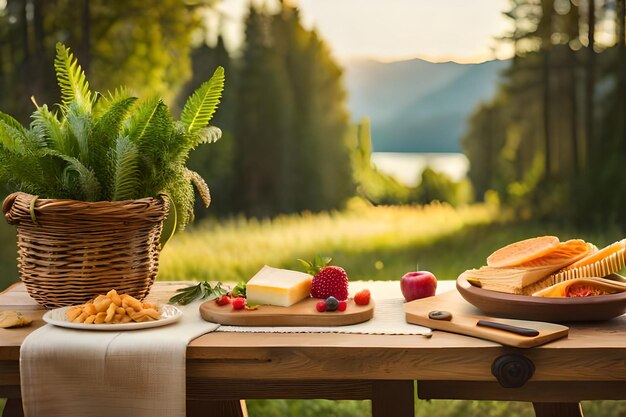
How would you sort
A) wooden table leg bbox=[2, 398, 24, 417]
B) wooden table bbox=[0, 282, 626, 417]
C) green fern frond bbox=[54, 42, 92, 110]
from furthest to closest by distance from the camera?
1. wooden table leg bbox=[2, 398, 24, 417]
2. green fern frond bbox=[54, 42, 92, 110]
3. wooden table bbox=[0, 282, 626, 417]

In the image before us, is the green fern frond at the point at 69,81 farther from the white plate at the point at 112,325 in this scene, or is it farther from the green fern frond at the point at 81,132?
the white plate at the point at 112,325

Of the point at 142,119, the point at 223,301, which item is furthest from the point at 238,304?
the point at 142,119

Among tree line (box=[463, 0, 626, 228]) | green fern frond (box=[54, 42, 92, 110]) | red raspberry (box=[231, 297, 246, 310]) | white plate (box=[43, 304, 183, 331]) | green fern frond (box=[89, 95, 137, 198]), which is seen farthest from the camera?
tree line (box=[463, 0, 626, 228])

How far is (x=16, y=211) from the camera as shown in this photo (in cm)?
201

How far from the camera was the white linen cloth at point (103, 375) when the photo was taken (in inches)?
68.9

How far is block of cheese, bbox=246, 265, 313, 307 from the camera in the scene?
1.97 m

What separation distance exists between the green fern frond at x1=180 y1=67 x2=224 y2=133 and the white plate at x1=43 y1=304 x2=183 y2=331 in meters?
0.49

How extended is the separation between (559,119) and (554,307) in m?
3.30

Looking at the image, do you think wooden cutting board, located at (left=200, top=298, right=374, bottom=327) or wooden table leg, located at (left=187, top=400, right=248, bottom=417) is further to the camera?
wooden table leg, located at (left=187, top=400, right=248, bottom=417)

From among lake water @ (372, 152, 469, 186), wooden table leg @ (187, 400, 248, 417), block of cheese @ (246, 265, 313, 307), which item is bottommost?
wooden table leg @ (187, 400, 248, 417)

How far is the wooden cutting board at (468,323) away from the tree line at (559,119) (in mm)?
3010

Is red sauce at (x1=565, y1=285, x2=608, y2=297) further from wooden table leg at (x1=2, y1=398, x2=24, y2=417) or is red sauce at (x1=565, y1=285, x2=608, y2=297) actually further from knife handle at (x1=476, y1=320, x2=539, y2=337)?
wooden table leg at (x1=2, y1=398, x2=24, y2=417)

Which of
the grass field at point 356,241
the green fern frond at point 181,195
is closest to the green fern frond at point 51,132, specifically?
the green fern frond at point 181,195

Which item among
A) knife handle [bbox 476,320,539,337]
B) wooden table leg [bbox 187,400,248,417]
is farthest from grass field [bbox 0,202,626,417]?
knife handle [bbox 476,320,539,337]
